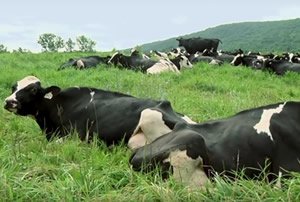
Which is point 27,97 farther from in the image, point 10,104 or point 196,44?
point 196,44

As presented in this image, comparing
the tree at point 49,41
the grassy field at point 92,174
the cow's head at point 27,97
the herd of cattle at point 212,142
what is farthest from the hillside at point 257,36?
the herd of cattle at point 212,142

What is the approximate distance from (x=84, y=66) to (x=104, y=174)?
1414 cm

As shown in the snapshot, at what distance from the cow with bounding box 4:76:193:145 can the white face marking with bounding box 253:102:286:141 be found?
1.58 m

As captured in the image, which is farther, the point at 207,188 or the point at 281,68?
the point at 281,68

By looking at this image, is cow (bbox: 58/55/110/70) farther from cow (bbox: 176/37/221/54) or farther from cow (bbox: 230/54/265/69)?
cow (bbox: 176/37/221/54)

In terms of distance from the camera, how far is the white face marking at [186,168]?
5.33 m

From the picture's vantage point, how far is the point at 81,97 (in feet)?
29.1

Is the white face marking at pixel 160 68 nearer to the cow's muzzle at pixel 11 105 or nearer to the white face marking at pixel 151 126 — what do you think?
the cow's muzzle at pixel 11 105

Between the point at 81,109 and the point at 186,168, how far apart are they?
3.47 m

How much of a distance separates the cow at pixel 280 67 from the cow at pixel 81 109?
43.8 feet

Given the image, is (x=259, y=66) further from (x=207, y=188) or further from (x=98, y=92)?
(x=207, y=188)

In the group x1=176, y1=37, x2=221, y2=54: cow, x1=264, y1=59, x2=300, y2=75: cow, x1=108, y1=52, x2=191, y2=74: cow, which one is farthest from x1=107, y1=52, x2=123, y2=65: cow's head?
x1=176, y1=37, x2=221, y2=54: cow

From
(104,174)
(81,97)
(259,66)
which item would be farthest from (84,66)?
(104,174)

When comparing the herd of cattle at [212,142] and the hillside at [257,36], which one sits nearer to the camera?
the herd of cattle at [212,142]
